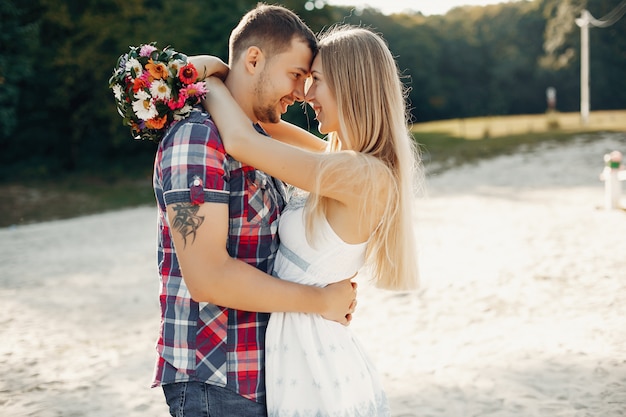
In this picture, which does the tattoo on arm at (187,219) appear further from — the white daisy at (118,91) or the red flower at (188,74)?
the white daisy at (118,91)

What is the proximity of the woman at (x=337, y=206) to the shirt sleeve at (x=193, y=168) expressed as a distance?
0.28 ft

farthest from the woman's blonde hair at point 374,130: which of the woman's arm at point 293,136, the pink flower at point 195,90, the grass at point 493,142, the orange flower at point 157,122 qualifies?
the grass at point 493,142

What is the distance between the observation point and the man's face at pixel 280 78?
2.53 meters

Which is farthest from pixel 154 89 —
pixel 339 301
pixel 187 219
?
pixel 339 301

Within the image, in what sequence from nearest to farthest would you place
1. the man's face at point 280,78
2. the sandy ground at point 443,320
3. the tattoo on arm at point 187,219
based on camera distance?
1. the tattoo on arm at point 187,219
2. the man's face at point 280,78
3. the sandy ground at point 443,320

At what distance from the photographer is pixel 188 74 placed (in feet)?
7.58

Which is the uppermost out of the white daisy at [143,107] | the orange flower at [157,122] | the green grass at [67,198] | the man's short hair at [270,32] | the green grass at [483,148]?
the man's short hair at [270,32]

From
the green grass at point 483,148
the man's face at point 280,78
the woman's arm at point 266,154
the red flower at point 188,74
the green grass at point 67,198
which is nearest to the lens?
the woman's arm at point 266,154

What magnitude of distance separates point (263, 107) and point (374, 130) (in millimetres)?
461

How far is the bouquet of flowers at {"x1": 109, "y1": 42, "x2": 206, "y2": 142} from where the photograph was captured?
2.26 metres

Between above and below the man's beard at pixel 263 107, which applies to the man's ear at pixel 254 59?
above

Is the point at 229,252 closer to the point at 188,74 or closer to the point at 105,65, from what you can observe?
the point at 188,74

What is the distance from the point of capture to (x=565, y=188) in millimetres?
14164

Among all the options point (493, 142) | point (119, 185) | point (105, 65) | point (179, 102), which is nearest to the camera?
point (179, 102)
